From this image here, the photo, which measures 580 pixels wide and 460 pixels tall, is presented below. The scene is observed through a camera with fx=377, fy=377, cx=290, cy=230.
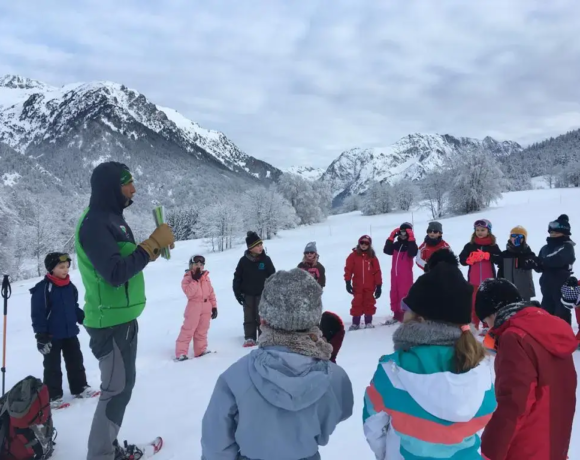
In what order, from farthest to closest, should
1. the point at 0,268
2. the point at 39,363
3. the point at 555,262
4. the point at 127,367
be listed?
the point at 0,268 → the point at 39,363 → the point at 555,262 → the point at 127,367

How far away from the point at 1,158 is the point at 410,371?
423 ft

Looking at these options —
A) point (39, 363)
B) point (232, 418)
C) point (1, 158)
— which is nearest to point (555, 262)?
point (232, 418)

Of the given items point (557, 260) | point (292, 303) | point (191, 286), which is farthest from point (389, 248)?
point (292, 303)

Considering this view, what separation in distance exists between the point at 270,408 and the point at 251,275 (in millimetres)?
4638

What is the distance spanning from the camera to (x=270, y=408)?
1.58 meters

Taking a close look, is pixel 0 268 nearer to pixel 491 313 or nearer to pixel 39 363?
pixel 39 363

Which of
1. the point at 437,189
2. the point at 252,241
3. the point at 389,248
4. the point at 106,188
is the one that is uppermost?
the point at 437,189

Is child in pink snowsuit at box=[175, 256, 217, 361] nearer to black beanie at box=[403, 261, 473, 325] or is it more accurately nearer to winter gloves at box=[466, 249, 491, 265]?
winter gloves at box=[466, 249, 491, 265]

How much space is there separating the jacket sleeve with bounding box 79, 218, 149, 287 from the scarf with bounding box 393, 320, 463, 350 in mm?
1668

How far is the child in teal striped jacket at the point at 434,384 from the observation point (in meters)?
1.61

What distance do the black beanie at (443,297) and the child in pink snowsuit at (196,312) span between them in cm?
432

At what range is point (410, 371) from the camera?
168 cm

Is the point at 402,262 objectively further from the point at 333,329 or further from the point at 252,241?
A: the point at 333,329

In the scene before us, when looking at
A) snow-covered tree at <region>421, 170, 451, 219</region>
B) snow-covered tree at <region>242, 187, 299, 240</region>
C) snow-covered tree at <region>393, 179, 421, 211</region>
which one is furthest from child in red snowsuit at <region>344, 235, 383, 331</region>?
snow-covered tree at <region>393, 179, 421, 211</region>
